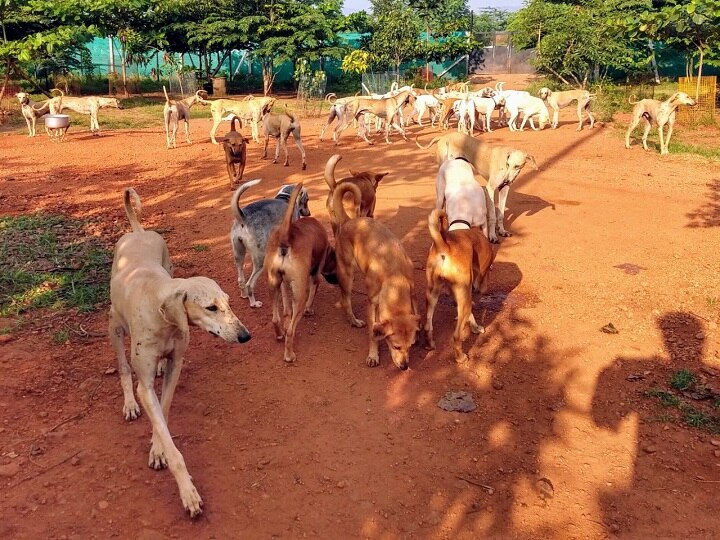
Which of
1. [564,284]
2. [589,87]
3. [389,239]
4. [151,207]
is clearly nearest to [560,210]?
[564,284]

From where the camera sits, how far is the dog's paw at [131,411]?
438 centimetres

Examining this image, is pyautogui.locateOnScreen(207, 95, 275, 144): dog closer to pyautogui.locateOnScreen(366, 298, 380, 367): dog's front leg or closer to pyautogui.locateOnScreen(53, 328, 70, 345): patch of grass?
pyautogui.locateOnScreen(53, 328, 70, 345): patch of grass

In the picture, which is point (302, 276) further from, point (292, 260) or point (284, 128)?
point (284, 128)

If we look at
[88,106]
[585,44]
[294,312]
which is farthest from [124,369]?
[585,44]

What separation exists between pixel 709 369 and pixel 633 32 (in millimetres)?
15249

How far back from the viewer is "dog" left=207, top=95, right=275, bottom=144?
1792 cm

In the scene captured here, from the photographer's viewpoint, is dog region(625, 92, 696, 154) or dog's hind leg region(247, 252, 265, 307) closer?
dog's hind leg region(247, 252, 265, 307)

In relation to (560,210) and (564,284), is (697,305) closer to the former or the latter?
(564,284)

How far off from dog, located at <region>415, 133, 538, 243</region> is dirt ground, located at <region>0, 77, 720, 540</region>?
64 cm

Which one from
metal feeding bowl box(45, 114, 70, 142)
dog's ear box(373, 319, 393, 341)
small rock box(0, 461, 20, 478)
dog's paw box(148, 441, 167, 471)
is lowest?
small rock box(0, 461, 20, 478)

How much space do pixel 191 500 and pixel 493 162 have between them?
22.9 feet

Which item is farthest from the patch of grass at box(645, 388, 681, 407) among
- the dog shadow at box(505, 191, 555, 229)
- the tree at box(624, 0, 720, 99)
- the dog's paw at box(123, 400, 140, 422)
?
the tree at box(624, 0, 720, 99)

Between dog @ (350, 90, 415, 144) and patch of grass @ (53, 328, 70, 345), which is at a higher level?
dog @ (350, 90, 415, 144)

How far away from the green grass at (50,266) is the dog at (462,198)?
4.11m
